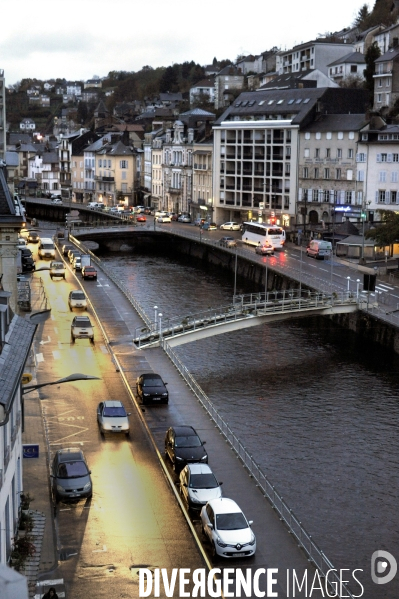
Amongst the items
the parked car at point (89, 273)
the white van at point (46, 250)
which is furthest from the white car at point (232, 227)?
the parked car at point (89, 273)

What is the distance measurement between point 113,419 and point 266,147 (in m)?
83.6

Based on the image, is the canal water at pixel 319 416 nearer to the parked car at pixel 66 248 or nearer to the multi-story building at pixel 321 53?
Result: the parked car at pixel 66 248

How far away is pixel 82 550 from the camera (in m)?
28.3

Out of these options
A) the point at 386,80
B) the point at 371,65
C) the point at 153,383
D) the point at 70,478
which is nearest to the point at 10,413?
the point at 70,478

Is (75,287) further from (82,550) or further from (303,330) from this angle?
(82,550)

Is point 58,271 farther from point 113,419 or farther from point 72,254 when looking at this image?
point 113,419

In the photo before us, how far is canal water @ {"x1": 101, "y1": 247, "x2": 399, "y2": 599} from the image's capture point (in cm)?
3466

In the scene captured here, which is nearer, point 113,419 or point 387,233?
point 113,419

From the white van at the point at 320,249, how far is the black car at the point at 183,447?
57263mm

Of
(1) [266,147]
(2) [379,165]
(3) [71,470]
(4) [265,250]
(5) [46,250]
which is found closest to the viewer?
(3) [71,470]

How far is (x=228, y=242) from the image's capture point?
106 metres

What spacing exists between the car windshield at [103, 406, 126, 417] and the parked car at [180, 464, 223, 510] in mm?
7419

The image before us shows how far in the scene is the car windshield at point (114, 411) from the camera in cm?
4019

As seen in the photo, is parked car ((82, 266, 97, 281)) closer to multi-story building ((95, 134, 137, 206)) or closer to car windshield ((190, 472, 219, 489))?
car windshield ((190, 472, 219, 489))
